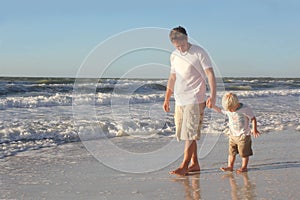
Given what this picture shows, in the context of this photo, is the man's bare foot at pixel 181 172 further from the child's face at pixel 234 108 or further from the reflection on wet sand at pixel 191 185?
the child's face at pixel 234 108

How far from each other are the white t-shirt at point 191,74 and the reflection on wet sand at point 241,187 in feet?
2.69

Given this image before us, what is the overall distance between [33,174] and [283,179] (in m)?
2.52

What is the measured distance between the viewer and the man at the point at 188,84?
4.41 metres

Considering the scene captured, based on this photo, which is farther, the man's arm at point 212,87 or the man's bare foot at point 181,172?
the man's bare foot at point 181,172

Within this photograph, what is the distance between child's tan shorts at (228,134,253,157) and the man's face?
1097 millimetres

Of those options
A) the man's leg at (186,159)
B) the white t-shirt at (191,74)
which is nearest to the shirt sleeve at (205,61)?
the white t-shirt at (191,74)

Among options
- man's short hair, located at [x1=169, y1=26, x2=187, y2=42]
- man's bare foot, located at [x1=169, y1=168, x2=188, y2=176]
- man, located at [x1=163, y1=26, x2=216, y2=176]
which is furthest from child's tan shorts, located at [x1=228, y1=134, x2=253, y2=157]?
man's short hair, located at [x1=169, y1=26, x2=187, y2=42]

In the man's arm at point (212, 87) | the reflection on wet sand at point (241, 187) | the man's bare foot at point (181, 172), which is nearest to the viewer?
the reflection on wet sand at point (241, 187)

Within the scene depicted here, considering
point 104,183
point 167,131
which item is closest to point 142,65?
point 104,183

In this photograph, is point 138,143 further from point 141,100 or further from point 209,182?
point 141,100

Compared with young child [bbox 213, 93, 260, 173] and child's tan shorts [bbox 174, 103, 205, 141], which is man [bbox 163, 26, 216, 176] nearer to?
child's tan shorts [bbox 174, 103, 205, 141]

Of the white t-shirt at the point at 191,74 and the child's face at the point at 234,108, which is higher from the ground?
the white t-shirt at the point at 191,74

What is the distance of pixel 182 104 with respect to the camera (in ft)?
15.0

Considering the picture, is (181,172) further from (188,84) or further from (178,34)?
(178,34)
